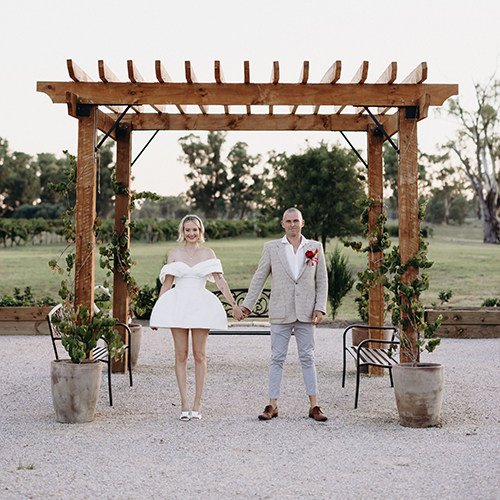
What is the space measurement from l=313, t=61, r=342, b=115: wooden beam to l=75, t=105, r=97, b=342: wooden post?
6.72 ft

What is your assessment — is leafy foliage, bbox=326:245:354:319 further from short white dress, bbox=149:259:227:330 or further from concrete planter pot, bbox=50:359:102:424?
concrete planter pot, bbox=50:359:102:424

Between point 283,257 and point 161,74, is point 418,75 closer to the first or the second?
point 283,257

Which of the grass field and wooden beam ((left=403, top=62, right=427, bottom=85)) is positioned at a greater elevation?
wooden beam ((left=403, top=62, right=427, bottom=85))

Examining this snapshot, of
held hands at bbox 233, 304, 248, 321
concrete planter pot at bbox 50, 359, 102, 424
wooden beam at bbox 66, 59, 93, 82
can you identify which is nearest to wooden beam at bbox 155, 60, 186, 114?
wooden beam at bbox 66, 59, 93, 82

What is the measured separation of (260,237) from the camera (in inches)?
1740

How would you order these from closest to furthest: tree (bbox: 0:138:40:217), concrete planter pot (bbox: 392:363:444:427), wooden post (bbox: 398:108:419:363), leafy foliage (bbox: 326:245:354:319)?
concrete planter pot (bbox: 392:363:444:427) < wooden post (bbox: 398:108:419:363) < leafy foliage (bbox: 326:245:354:319) < tree (bbox: 0:138:40:217)

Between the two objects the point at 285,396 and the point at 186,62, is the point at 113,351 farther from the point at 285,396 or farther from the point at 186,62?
the point at 186,62

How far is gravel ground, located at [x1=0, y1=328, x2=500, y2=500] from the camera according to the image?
3328 millimetres

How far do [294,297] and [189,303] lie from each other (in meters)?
0.84

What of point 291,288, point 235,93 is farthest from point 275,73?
point 291,288

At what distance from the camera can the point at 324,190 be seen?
16703 millimetres

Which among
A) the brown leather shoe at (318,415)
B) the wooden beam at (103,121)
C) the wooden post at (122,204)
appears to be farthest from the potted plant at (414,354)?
the wooden beam at (103,121)

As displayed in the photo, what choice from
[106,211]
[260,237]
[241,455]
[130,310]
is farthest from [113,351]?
[106,211]

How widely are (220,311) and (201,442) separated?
1.03 metres
